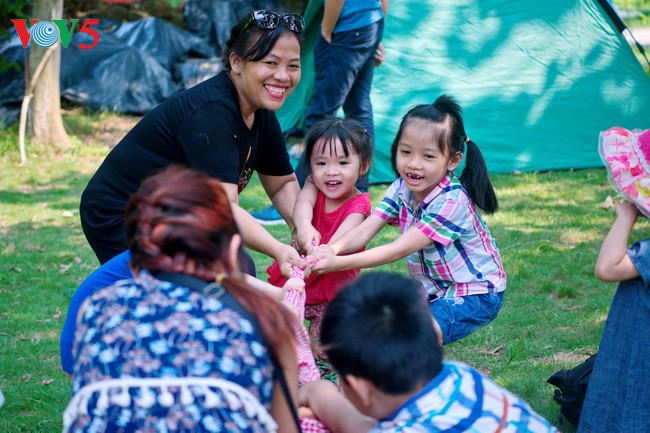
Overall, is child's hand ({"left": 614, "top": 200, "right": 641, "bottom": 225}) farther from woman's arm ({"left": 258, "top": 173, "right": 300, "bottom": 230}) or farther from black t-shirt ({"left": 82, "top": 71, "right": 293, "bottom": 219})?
woman's arm ({"left": 258, "top": 173, "right": 300, "bottom": 230})

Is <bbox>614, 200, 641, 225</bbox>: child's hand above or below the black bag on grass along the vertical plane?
above

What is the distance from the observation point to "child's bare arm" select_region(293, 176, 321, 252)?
10.4ft

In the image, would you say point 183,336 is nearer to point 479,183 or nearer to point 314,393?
point 314,393

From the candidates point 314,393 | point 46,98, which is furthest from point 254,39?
point 46,98

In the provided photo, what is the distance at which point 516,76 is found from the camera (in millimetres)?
6875

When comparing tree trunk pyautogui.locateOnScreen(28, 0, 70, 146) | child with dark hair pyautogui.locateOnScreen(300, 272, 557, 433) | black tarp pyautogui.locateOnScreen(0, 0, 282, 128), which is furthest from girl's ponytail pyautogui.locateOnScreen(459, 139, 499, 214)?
black tarp pyautogui.locateOnScreen(0, 0, 282, 128)

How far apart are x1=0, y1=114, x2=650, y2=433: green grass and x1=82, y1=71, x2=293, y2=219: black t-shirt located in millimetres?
872

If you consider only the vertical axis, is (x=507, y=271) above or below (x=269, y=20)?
below

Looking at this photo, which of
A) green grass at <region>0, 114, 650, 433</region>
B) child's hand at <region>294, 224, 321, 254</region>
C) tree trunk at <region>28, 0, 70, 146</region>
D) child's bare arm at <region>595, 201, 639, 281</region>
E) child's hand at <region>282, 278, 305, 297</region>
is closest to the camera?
child's bare arm at <region>595, 201, 639, 281</region>

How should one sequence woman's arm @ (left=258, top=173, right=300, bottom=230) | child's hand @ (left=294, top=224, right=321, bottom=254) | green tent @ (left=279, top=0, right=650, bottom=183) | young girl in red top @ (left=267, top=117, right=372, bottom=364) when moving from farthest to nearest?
green tent @ (left=279, top=0, right=650, bottom=183)
woman's arm @ (left=258, top=173, right=300, bottom=230)
young girl in red top @ (left=267, top=117, right=372, bottom=364)
child's hand @ (left=294, top=224, right=321, bottom=254)

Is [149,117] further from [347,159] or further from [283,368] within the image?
[283,368]

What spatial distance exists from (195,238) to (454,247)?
1457 mm

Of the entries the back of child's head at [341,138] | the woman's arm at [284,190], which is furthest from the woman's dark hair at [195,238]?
the woman's arm at [284,190]

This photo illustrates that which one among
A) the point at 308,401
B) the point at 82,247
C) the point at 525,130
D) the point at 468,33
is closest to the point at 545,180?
the point at 525,130
